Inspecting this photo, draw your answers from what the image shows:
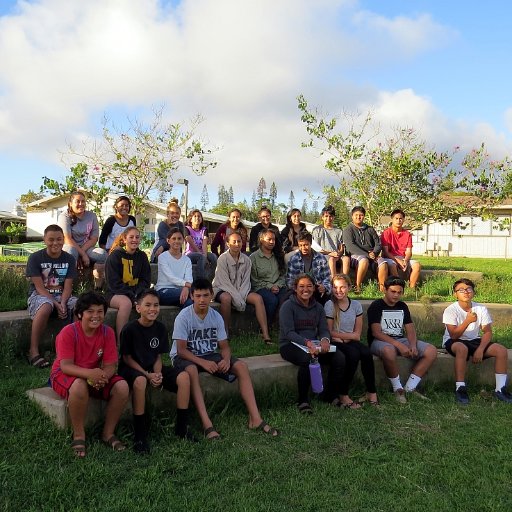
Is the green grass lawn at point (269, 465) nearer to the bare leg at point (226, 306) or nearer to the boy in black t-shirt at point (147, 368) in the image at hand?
the boy in black t-shirt at point (147, 368)

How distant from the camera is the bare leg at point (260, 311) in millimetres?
6616

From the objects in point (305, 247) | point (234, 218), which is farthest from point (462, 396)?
point (234, 218)

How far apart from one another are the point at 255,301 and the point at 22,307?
2.71 m

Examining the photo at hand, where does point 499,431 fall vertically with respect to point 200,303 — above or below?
below

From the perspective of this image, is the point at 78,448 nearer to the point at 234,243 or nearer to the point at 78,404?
the point at 78,404

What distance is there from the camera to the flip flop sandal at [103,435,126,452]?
4.02 m

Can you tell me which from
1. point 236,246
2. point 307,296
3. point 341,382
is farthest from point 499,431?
point 236,246

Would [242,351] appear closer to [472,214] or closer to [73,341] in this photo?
[73,341]

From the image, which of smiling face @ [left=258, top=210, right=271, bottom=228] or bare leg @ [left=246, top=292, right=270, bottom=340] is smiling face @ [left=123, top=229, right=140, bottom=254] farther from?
smiling face @ [left=258, top=210, right=271, bottom=228]

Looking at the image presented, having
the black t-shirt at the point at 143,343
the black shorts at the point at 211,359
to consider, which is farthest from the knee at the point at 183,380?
the black t-shirt at the point at 143,343

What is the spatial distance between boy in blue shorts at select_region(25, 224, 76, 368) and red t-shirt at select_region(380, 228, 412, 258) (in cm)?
510

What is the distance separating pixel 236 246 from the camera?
6.86 metres

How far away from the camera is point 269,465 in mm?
3900

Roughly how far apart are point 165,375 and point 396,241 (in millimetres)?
5492
